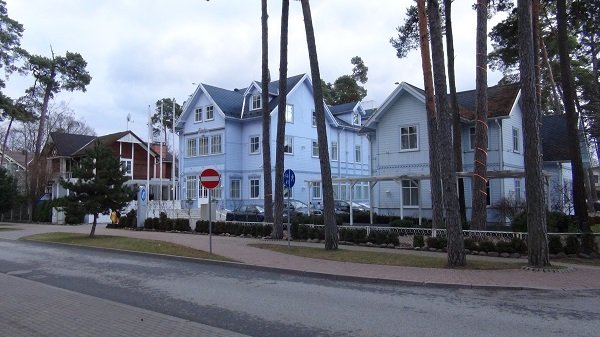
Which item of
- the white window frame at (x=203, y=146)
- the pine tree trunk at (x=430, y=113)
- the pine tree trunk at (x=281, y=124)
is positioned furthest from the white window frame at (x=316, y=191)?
the pine tree trunk at (x=430, y=113)

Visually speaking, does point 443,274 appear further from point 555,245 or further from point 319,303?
point 555,245

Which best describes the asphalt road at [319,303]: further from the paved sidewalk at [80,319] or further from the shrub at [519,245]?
the shrub at [519,245]

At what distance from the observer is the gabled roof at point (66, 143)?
1969 inches

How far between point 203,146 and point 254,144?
471 centimetres

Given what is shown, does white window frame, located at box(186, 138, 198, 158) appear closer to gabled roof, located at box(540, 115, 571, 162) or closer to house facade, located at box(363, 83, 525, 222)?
house facade, located at box(363, 83, 525, 222)

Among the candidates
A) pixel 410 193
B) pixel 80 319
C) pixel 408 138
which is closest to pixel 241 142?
pixel 408 138

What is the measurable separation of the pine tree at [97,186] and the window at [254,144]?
687 inches

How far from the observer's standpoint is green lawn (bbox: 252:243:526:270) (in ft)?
44.3

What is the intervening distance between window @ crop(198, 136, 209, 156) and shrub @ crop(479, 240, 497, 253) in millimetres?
28700

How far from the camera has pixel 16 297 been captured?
30.6 feet

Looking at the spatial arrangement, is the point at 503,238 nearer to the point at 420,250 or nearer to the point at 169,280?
the point at 420,250

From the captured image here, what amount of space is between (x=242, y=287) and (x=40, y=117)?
4332 centimetres

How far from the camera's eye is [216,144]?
133ft

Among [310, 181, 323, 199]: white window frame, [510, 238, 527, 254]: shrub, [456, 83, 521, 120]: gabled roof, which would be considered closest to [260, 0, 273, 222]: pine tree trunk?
[510, 238, 527, 254]: shrub
